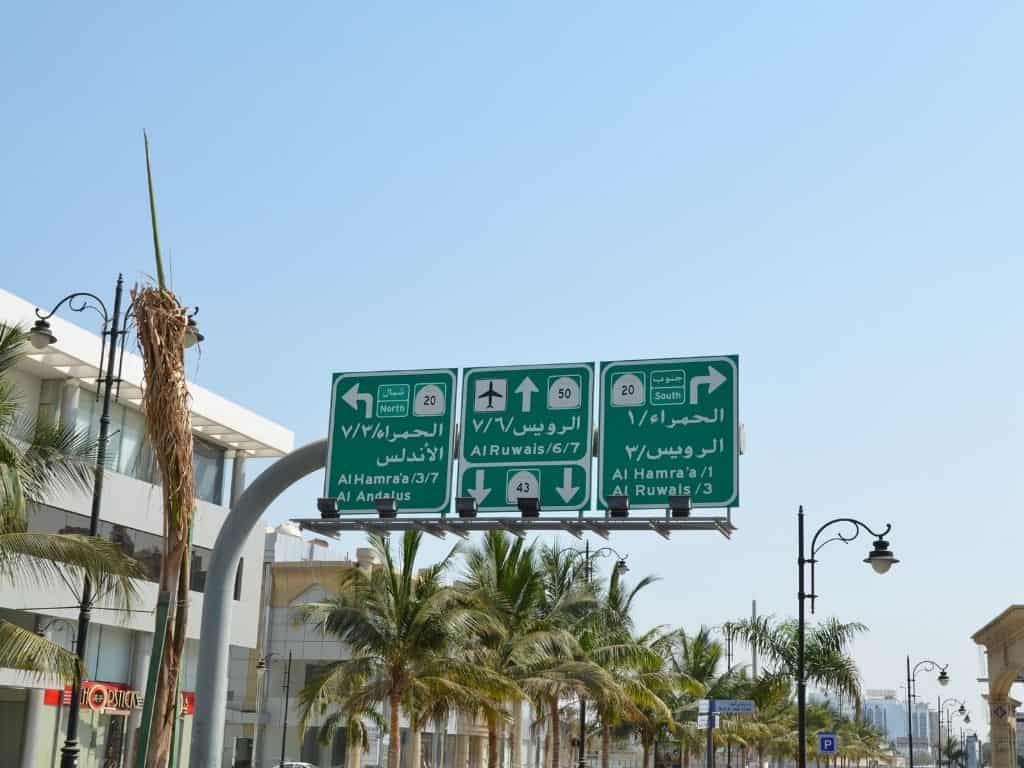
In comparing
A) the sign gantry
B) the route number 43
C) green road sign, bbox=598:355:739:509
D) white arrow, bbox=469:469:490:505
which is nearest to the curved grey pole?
the sign gantry

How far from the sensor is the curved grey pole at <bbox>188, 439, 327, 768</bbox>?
14.4 m

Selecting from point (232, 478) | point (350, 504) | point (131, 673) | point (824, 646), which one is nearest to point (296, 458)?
point (350, 504)

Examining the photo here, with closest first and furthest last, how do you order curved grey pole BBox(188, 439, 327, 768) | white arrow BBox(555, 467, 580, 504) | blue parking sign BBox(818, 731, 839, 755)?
curved grey pole BBox(188, 439, 327, 768) → white arrow BBox(555, 467, 580, 504) → blue parking sign BBox(818, 731, 839, 755)

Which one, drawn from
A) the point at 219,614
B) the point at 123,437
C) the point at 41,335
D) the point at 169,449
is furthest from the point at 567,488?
the point at 123,437

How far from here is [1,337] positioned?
1756cm

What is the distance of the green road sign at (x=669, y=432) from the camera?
17141mm

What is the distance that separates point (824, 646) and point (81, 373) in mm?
21571

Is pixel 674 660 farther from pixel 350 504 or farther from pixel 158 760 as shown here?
pixel 158 760

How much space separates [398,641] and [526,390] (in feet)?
42.7

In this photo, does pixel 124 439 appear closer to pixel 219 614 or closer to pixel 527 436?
pixel 527 436

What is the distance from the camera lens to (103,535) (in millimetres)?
36875

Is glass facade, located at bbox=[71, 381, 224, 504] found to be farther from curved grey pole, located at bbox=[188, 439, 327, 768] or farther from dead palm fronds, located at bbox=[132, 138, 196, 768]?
dead palm fronds, located at bbox=[132, 138, 196, 768]

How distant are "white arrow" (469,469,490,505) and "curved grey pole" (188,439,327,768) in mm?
3080

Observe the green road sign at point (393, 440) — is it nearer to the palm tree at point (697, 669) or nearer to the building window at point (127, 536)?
the building window at point (127, 536)
